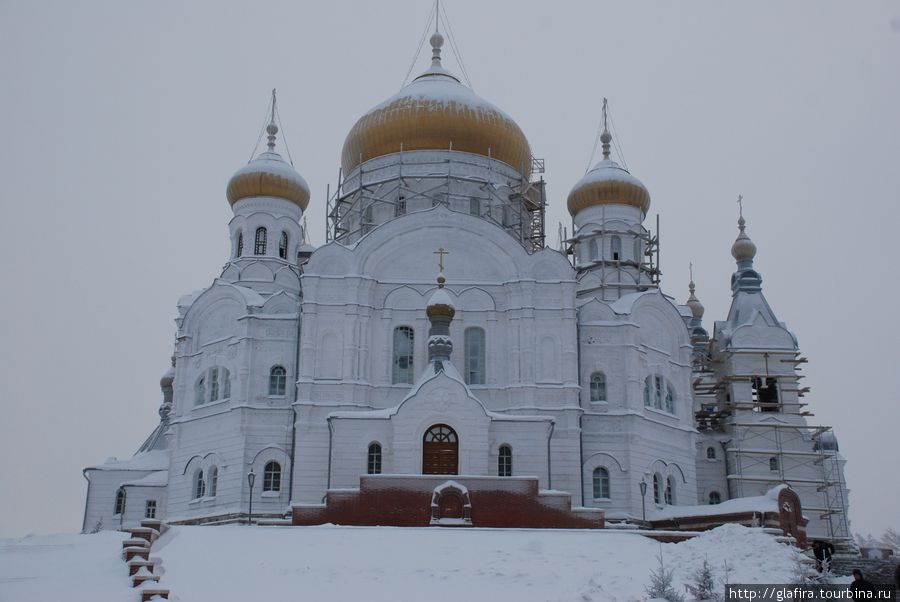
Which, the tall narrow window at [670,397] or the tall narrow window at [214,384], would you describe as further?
the tall narrow window at [670,397]

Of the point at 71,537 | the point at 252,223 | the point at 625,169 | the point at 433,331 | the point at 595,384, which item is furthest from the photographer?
the point at 625,169

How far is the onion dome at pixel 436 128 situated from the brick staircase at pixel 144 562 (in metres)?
21.2

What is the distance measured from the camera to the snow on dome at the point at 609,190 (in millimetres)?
40281

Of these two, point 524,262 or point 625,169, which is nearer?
point 524,262

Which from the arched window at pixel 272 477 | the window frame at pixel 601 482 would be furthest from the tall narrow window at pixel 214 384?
the window frame at pixel 601 482

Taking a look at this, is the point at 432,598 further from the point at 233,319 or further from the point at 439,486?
the point at 233,319

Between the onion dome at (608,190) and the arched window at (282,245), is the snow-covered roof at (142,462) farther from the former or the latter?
the onion dome at (608,190)

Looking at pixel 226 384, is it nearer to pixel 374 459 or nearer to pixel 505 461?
pixel 374 459

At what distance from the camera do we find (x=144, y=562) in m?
16.8

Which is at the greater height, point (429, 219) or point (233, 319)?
point (429, 219)

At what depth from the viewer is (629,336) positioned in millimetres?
34438

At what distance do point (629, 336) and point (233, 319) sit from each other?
12.6 metres

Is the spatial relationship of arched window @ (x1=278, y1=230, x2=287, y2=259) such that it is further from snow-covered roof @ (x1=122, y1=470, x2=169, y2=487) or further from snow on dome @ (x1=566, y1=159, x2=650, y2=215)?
snow on dome @ (x1=566, y1=159, x2=650, y2=215)

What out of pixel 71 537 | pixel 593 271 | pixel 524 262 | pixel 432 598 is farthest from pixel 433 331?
pixel 432 598
